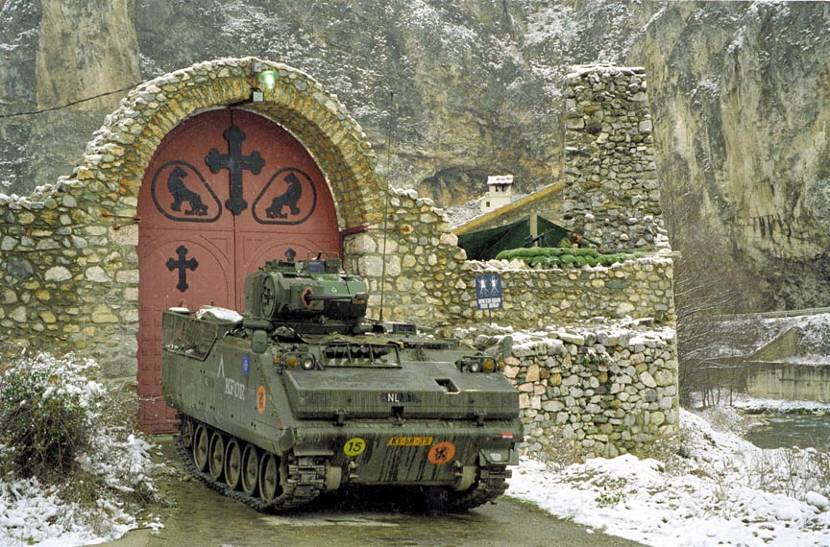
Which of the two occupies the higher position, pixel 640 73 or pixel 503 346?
pixel 640 73

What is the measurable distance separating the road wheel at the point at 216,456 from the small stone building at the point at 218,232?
2.81 meters

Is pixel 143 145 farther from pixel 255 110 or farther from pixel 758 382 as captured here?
pixel 758 382

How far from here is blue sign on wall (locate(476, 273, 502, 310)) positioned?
16.1 m

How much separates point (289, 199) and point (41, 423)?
6920 mm

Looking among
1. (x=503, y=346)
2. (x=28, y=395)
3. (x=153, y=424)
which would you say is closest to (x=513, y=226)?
(x=153, y=424)

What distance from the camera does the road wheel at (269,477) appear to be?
33.3ft

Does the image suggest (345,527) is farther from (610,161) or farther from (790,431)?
(790,431)

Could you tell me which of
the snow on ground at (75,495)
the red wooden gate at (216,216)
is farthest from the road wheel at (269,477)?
the red wooden gate at (216,216)

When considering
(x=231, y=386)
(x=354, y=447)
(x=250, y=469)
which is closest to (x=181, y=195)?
(x=231, y=386)

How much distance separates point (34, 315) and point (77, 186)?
1.56m

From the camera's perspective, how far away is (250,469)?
35.6ft

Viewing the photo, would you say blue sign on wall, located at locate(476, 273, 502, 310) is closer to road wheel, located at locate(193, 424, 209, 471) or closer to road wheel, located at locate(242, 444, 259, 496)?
road wheel, located at locate(193, 424, 209, 471)

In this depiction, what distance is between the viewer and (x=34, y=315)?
13.9 meters

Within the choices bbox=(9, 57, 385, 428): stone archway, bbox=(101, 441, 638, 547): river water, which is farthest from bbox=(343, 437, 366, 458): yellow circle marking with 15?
bbox=(9, 57, 385, 428): stone archway
